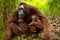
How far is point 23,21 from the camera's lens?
3.51 m

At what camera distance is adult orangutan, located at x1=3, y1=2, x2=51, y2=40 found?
11.2 feet

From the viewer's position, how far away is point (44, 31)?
342 cm

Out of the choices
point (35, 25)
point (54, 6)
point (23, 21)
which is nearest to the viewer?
point (35, 25)

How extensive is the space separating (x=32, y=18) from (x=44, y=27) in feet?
0.64

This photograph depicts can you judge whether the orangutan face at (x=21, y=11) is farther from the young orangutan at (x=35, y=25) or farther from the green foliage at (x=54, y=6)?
the green foliage at (x=54, y=6)

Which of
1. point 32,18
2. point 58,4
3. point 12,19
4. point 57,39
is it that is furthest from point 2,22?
point 58,4

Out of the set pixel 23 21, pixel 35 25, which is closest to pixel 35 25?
pixel 35 25

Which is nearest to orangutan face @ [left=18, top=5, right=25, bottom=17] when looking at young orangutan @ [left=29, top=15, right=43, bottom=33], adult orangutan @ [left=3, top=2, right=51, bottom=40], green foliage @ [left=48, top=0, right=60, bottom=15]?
adult orangutan @ [left=3, top=2, right=51, bottom=40]

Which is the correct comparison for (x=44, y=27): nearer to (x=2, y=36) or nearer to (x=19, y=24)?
(x=19, y=24)

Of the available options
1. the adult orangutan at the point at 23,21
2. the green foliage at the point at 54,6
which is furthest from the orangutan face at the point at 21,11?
the green foliage at the point at 54,6

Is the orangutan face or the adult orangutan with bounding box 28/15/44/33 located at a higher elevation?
the orangutan face

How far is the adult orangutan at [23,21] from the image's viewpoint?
11.2 ft

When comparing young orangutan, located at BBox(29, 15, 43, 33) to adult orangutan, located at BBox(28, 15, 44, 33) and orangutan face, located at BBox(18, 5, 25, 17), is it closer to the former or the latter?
adult orangutan, located at BBox(28, 15, 44, 33)

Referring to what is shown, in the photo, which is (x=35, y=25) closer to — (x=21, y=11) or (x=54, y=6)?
(x=21, y=11)
